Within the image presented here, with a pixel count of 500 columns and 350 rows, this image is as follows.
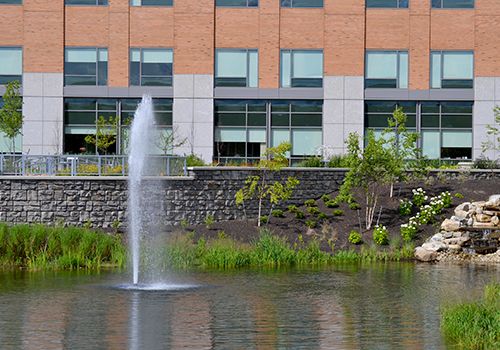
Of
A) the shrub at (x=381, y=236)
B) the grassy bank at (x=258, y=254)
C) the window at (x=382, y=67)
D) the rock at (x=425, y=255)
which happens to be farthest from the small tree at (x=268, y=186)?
the window at (x=382, y=67)

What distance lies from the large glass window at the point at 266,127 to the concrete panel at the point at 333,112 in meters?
0.48

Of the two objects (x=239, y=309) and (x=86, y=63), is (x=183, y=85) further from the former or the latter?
(x=239, y=309)

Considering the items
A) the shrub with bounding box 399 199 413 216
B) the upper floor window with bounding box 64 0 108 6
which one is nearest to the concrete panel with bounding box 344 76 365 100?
the shrub with bounding box 399 199 413 216

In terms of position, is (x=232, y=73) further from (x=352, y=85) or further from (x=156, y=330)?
(x=156, y=330)

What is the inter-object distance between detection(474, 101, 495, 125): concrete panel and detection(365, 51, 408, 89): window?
14.0ft

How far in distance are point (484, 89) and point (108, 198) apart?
2399 cm

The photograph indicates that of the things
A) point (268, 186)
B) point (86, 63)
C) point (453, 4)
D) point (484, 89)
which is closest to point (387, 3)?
point (453, 4)

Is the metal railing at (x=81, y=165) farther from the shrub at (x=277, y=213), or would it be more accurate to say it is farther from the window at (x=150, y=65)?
the window at (x=150, y=65)

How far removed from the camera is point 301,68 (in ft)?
174

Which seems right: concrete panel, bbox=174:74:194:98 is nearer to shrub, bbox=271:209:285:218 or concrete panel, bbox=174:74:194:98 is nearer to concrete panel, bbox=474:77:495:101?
shrub, bbox=271:209:285:218

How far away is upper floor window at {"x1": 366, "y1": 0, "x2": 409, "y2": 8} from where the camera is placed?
175ft

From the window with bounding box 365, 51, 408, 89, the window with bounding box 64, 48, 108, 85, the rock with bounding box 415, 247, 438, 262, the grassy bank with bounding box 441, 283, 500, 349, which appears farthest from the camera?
the window with bounding box 365, 51, 408, 89

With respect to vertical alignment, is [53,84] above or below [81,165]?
above

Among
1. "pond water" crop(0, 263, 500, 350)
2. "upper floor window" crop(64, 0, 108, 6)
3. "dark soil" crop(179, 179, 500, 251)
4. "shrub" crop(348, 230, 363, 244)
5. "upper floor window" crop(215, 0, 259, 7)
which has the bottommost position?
"pond water" crop(0, 263, 500, 350)
